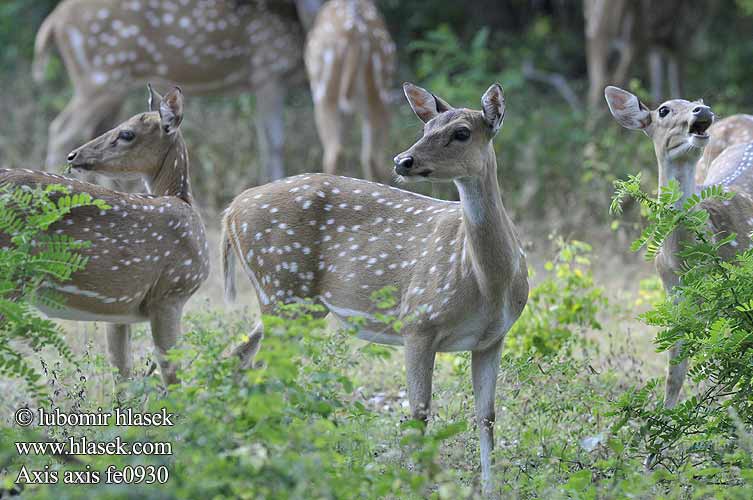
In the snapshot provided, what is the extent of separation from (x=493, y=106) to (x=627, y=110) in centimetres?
114

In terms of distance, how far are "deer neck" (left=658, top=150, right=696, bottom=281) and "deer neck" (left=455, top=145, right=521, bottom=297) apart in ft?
3.25

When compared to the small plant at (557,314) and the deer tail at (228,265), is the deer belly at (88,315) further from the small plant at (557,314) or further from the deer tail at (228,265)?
the small plant at (557,314)

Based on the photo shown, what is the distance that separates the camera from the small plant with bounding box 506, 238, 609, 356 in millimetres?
6578

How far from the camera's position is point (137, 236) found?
5.79 meters

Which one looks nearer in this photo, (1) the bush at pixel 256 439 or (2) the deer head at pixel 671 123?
(1) the bush at pixel 256 439

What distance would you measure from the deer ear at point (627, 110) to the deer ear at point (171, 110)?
7.45 ft

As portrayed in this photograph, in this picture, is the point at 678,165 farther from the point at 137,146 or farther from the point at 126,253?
the point at 137,146

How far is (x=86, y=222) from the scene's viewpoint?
221 inches

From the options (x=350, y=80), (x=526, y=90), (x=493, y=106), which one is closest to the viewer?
(x=493, y=106)

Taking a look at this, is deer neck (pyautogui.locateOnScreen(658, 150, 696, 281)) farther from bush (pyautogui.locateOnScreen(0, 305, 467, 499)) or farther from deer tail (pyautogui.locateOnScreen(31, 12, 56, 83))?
deer tail (pyautogui.locateOnScreen(31, 12, 56, 83))

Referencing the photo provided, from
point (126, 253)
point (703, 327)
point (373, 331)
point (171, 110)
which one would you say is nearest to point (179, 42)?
point (171, 110)

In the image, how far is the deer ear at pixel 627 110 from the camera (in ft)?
19.2

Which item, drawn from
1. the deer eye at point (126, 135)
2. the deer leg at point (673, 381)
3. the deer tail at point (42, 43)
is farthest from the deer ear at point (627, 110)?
the deer tail at point (42, 43)

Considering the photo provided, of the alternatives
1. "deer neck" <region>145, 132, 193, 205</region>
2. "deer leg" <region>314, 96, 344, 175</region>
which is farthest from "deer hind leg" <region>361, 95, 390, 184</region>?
"deer neck" <region>145, 132, 193, 205</region>
